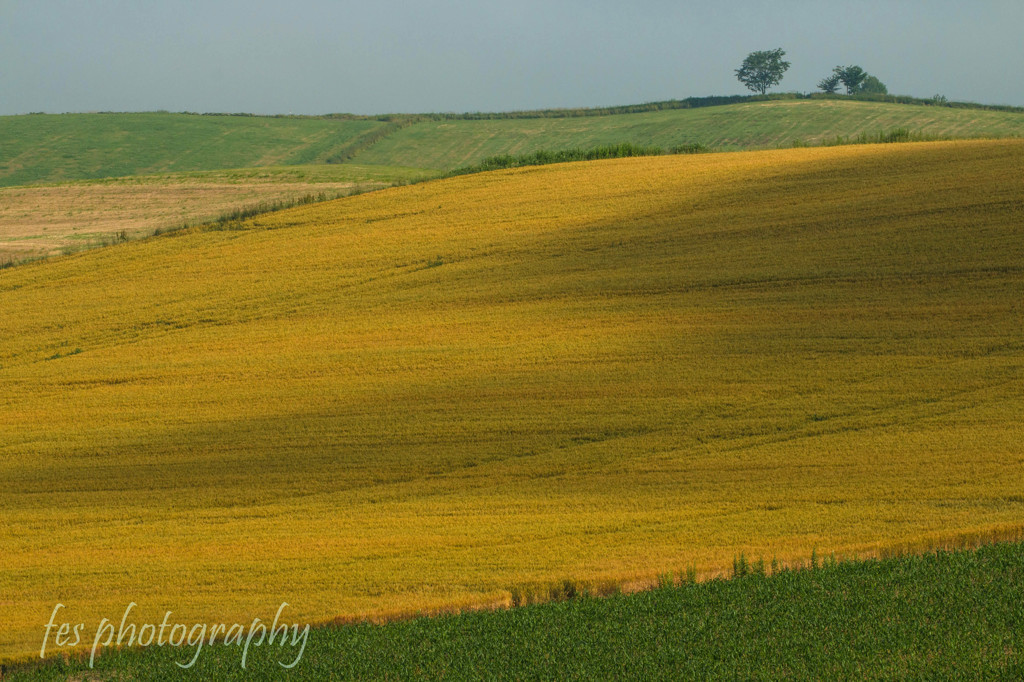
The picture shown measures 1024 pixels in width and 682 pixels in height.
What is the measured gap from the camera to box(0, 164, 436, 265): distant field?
36.0 meters

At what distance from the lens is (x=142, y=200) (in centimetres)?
4394

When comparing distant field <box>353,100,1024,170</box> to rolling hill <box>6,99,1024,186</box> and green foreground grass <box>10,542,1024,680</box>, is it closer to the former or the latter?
rolling hill <box>6,99,1024,186</box>

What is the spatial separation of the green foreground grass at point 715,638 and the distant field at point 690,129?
150 feet

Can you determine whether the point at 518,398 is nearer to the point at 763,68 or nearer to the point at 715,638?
the point at 715,638

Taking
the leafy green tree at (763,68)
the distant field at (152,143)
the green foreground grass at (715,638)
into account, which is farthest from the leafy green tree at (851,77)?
the green foreground grass at (715,638)

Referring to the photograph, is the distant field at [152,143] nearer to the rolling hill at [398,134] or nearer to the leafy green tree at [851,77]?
the rolling hill at [398,134]

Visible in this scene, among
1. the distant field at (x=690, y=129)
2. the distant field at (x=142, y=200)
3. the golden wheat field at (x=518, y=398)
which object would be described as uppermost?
the distant field at (x=690, y=129)

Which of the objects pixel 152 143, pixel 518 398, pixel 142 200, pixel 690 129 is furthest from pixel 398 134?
pixel 518 398

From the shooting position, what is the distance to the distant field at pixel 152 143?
6175 centimetres

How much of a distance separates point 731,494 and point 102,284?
21468 mm

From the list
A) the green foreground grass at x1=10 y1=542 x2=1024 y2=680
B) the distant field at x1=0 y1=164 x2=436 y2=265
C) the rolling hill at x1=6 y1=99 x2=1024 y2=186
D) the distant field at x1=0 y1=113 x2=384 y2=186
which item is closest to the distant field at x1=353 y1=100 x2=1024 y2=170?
the rolling hill at x1=6 y1=99 x2=1024 y2=186

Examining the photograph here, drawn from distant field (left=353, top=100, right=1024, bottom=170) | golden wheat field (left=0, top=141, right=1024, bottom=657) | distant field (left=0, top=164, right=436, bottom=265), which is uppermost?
distant field (left=353, top=100, right=1024, bottom=170)

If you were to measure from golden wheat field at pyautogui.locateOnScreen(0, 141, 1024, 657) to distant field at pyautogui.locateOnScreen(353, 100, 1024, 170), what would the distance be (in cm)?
2483

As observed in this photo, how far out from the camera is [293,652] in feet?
28.0
